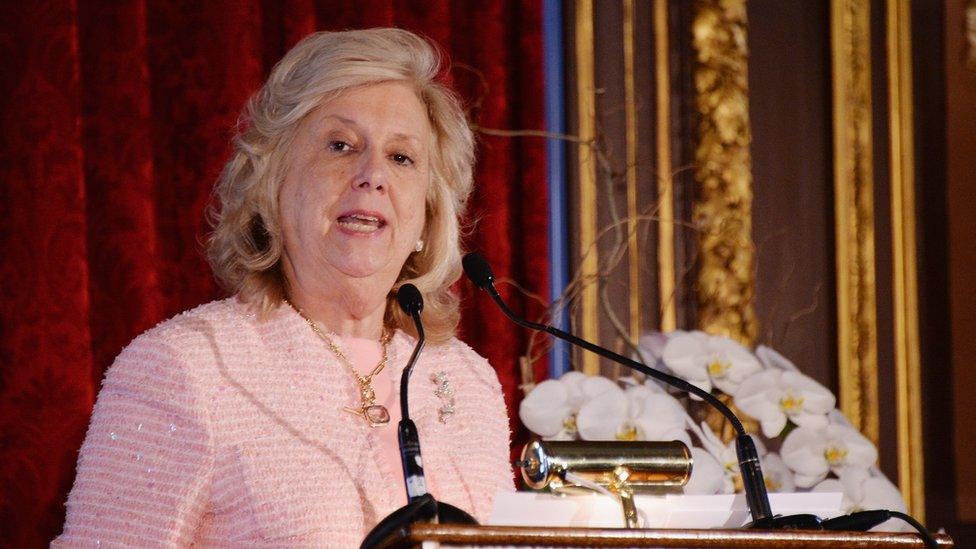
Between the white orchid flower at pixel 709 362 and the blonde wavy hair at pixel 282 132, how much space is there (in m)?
0.49

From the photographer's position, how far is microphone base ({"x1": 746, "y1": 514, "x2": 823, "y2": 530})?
43.4 inches

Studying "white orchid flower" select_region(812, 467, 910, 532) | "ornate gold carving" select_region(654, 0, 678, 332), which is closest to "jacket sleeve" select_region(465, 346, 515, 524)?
"white orchid flower" select_region(812, 467, 910, 532)

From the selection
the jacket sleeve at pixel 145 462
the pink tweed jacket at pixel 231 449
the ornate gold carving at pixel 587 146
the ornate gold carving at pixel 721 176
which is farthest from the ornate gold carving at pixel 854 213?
the jacket sleeve at pixel 145 462

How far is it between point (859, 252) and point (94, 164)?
6.61 feet

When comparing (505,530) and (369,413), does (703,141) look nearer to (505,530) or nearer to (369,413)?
(369,413)

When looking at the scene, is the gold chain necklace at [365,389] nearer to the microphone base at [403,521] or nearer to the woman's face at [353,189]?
the woman's face at [353,189]

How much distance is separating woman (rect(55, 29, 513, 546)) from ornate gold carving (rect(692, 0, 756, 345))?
3.14ft

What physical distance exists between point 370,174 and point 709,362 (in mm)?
838

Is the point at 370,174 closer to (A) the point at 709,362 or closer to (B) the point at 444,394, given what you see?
(B) the point at 444,394

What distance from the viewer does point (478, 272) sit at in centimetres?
152

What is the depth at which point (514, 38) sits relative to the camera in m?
2.82

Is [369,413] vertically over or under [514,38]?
under

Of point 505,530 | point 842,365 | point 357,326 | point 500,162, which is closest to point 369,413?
point 357,326

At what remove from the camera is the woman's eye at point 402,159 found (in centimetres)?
189
